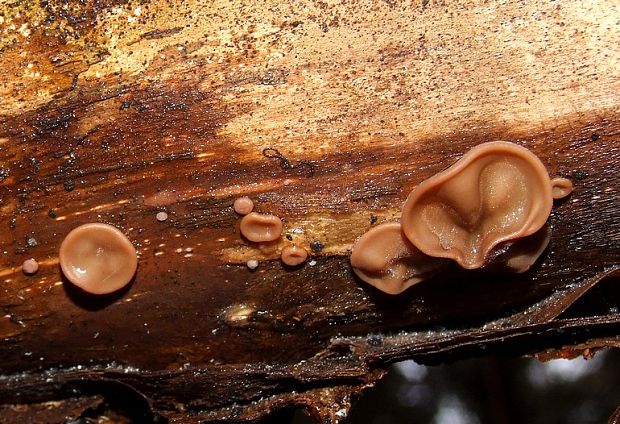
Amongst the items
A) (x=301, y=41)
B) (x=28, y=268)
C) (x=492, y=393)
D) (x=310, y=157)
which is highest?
(x=301, y=41)

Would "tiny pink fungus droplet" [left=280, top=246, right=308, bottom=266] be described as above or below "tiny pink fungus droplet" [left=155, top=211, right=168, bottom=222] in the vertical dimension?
below

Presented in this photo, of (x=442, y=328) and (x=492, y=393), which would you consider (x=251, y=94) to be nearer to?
(x=442, y=328)

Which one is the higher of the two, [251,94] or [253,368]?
[251,94]

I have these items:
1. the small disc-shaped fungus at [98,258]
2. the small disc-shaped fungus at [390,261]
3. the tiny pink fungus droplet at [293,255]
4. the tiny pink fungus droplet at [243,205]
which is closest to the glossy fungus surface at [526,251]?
the small disc-shaped fungus at [390,261]

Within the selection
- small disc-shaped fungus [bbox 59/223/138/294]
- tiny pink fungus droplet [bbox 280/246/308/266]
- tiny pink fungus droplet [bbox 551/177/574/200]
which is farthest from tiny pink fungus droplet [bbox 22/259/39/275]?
tiny pink fungus droplet [bbox 551/177/574/200]

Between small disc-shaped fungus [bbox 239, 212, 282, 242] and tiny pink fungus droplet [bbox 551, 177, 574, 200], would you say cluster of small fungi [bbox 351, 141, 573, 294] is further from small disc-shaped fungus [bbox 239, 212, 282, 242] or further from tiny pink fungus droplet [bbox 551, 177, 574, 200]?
small disc-shaped fungus [bbox 239, 212, 282, 242]

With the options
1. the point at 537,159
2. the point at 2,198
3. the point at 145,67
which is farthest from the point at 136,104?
the point at 537,159

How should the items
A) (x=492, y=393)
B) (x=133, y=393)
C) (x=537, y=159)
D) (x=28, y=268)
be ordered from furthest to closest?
1. (x=492, y=393)
2. (x=133, y=393)
3. (x=28, y=268)
4. (x=537, y=159)
